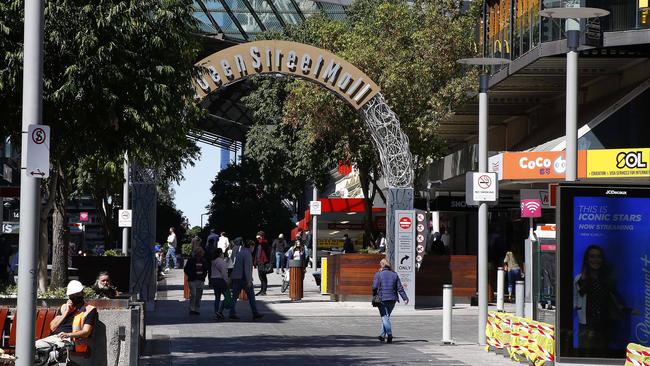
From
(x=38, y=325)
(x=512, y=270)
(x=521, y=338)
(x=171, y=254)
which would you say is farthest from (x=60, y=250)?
(x=171, y=254)

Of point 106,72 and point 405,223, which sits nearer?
point 106,72

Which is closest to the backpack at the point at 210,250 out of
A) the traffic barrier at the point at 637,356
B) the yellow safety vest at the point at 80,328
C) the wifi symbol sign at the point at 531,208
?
the wifi symbol sign at the point at 531,208

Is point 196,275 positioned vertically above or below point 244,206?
below

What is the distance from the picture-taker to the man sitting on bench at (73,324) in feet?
42.8

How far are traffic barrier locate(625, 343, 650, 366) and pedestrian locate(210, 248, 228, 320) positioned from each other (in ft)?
53.2

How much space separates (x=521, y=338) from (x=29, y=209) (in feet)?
28.2

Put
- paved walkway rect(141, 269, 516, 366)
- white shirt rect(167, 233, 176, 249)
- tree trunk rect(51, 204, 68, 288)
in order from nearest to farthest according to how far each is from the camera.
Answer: paved walkway rect(141, 269, 516, 366) < tree trunk rect(51, 204, 68, 288) < white shirt rect(167, 233, 176, 249)

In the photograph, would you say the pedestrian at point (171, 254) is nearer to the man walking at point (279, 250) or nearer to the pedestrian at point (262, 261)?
the man walking at point (279, 250)

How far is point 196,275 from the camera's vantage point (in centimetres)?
2850

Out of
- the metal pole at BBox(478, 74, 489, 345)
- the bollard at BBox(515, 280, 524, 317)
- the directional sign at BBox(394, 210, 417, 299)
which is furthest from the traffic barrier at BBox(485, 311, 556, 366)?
the directional sign at BBox(394, 210, 417, 299)

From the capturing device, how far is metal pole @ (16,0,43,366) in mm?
11703

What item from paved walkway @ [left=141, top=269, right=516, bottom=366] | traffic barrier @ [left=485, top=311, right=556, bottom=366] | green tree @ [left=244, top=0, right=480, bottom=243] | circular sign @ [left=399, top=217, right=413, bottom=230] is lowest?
paved walkway @ [left=141, top=269, right=516, bottom=366]

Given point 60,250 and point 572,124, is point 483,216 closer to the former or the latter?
point 572,124

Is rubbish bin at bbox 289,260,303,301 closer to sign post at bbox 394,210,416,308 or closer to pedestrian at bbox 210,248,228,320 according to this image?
sign post at bbox 394,210,416,308
